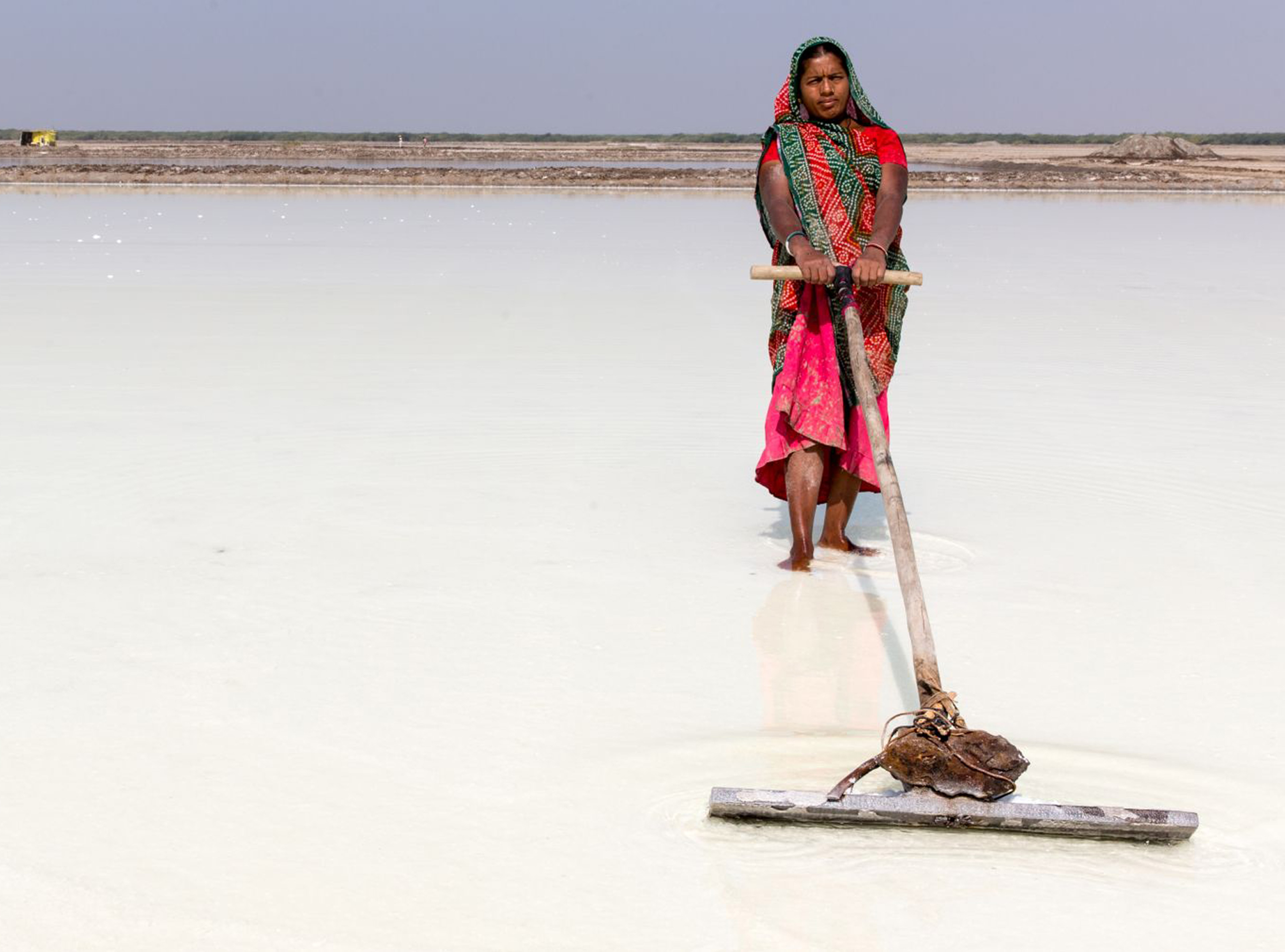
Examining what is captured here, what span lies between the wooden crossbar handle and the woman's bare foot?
2.66 ft

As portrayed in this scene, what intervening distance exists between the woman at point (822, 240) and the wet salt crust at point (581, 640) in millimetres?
332

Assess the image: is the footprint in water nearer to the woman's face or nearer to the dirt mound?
the woman's face

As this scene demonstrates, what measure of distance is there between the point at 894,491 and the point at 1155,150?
47789 millimetres

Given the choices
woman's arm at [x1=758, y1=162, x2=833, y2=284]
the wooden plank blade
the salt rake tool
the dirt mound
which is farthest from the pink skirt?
the dirt mound

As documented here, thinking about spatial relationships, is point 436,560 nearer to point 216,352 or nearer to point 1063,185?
point 216,352

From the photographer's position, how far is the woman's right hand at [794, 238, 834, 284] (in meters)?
3.76

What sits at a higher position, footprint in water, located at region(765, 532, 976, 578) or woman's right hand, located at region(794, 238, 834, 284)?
woman's right hand, located at region(794, 238, 834, 284)

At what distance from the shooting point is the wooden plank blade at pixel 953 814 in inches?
98.0

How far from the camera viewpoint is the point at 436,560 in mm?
4133

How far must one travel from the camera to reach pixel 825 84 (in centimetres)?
399

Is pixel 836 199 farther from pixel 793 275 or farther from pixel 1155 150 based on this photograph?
pixel 1155 150

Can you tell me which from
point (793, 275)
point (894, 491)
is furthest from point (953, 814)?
point (793, 275)

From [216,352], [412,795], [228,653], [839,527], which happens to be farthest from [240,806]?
[216,352]

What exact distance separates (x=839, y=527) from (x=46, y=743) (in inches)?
86.6
